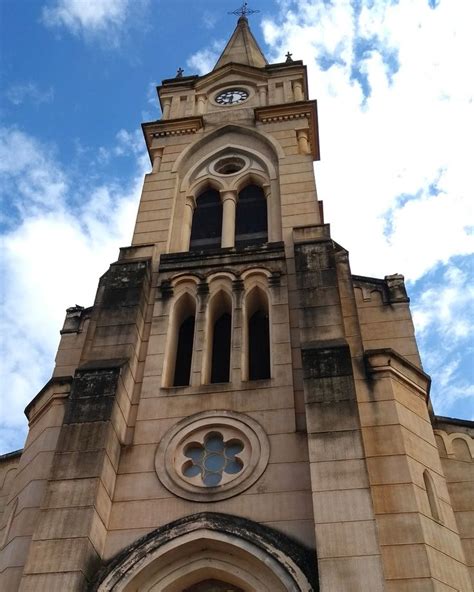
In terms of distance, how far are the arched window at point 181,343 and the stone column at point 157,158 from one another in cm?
687

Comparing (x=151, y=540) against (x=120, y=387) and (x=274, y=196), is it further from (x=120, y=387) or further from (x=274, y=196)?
(x=274, y=196)

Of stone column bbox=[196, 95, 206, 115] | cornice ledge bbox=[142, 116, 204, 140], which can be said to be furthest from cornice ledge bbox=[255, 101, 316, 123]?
stone column bbox=[196, 95, 206, 115]

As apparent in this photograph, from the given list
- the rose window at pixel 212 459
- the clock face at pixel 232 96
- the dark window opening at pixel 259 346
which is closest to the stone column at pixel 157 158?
the clock face at pixel 232 96

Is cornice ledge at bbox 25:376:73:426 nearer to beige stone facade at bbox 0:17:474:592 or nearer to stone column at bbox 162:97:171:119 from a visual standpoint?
beige stone facade at bbox 0:17:474:592

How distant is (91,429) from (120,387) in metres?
1.29

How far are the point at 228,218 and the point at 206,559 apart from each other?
36.5 feet

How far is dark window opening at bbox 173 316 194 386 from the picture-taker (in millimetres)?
16625

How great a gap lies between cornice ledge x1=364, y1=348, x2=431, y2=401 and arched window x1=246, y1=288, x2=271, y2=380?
253 centimetres

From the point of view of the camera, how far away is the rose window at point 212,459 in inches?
545

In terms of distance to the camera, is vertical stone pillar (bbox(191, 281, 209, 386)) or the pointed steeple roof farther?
the pointed steeple roof

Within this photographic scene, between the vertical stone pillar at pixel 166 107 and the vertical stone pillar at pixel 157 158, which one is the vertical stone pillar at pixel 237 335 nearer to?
the vertical stone pillar at pixel 157 158

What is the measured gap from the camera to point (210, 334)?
17.0 meters

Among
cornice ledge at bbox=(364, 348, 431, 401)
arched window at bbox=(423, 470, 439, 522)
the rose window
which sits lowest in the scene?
arched window at bbox=(423, 470, 439, 522)

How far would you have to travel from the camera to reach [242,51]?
105 feet
